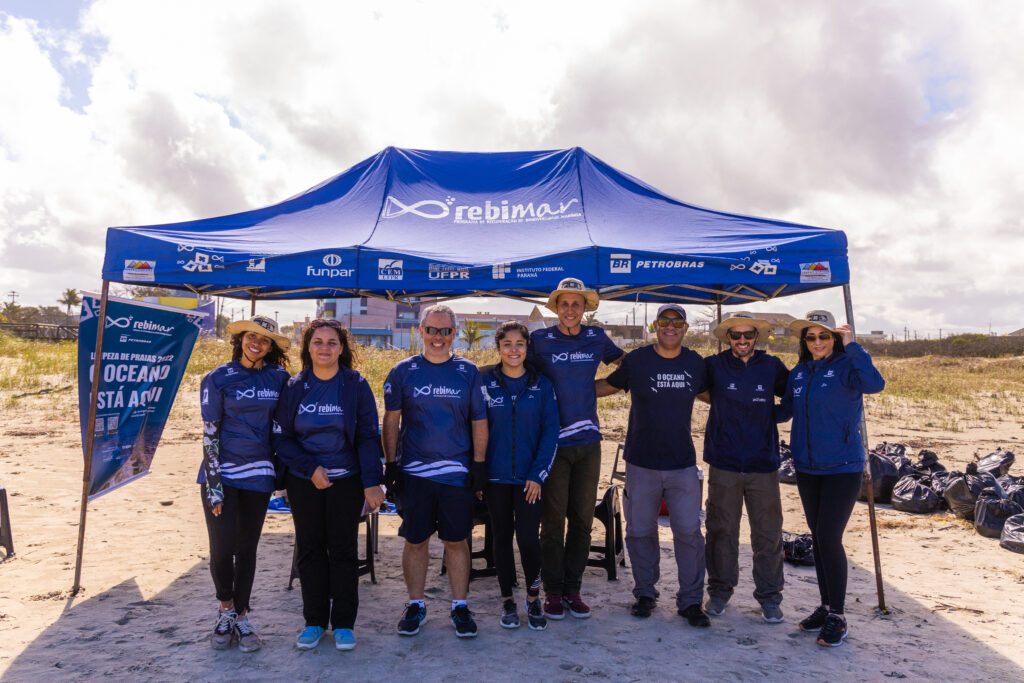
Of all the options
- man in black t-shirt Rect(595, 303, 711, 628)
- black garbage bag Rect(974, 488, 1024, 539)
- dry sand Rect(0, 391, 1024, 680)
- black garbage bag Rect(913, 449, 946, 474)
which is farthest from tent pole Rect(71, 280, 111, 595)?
black garbage bag Rect(913, 449, 946, 474)

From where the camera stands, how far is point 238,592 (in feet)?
11.1

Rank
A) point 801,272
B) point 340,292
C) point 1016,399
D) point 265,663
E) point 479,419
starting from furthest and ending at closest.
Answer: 1. point 1016,399
2. point 340,292
3. point 801,272
4. point 479,419
5. point 265,663

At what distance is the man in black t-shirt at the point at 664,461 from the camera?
3.79m

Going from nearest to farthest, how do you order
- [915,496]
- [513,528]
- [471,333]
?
[513,528] < [915,496] < [471,333]

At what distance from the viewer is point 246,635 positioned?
11.0 feet

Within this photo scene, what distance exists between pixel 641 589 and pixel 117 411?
3.98 metres

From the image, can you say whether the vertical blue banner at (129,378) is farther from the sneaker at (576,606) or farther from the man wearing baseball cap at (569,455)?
the sneaker at (576,606)

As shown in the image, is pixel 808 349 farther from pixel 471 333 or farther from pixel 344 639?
pixel 471 333

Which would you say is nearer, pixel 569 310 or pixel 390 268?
pixel 569 310

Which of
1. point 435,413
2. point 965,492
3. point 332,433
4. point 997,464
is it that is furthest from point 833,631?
point 997,464

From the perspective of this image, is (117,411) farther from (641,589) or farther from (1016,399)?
(1016,399)

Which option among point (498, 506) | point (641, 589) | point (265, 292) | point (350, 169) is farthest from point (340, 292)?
point (641, 589)

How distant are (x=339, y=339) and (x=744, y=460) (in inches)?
101

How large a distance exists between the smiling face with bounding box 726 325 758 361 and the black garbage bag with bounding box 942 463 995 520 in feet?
13.6
